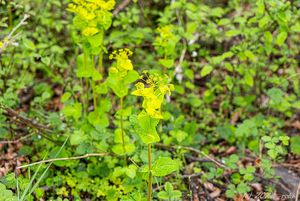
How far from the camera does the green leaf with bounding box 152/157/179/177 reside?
2428mm

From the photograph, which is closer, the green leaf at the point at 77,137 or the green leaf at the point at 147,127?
the green leaf at the point at 147,127

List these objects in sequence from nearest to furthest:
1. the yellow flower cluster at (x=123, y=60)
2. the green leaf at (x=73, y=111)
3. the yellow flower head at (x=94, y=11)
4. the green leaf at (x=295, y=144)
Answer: the yellow flower cluster at (x=123, y=60)
the yellow flower head at (x=94, y=11)
the green leaf at (x=73, y=111)
the green leaf at (x=295, y=144)

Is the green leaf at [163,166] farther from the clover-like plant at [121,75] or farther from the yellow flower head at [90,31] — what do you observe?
the yellow flower head at [90,31]

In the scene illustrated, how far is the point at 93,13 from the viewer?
2.84 m

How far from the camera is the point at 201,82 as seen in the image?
4.30m

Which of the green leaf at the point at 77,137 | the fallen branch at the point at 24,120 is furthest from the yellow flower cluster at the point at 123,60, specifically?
the fallen branch at the point at 24,120

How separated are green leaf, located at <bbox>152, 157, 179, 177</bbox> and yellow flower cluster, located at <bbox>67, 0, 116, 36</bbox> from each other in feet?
2.92

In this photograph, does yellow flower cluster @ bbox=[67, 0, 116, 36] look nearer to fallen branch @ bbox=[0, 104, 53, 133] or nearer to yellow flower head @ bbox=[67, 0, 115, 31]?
yellow flower head @ bbox=[67, 0, 115, 31]

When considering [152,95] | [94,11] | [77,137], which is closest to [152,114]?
[152,95]

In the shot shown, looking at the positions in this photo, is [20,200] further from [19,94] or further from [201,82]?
[201,82]

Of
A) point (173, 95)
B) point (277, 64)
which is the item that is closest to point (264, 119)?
point (277, 64)

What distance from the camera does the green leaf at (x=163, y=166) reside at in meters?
2.43

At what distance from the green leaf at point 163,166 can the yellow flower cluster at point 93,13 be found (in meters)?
0.89

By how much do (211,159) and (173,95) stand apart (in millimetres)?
1007
